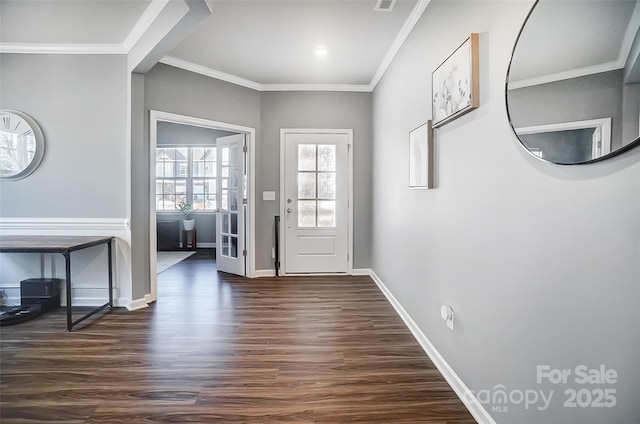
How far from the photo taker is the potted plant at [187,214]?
22.1ft

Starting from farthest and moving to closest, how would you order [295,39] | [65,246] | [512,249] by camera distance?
[295,39], [65,246], [512,249]

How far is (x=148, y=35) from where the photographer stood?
2.83 metres

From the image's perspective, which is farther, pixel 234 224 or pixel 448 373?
pixel 234 224

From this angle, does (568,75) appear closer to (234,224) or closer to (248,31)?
(248,31)

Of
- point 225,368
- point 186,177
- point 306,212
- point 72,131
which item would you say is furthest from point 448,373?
point 186,177

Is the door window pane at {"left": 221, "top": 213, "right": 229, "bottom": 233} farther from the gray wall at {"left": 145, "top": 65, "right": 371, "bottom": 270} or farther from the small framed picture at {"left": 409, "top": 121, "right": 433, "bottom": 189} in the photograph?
the small framed picture at {"left": 409, "top": 121, "right": 433, "bottom": 189}

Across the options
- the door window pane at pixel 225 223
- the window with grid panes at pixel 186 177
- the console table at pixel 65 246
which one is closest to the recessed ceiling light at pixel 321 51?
the door window pane at pixel 225 223

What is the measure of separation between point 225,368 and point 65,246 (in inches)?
68.9

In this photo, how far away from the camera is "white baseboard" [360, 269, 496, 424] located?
64.5 inches

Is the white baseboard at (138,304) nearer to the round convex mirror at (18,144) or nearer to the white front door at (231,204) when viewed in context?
the white front door at (231,204)

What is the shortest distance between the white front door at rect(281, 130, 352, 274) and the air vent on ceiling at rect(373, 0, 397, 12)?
2052 mm

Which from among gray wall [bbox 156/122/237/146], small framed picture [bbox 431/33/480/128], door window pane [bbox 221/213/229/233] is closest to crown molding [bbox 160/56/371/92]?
door window pane [bbox 221/213/229/233]

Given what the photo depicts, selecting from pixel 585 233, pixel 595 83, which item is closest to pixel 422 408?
pixel 585 233

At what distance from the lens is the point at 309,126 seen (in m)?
4.54
